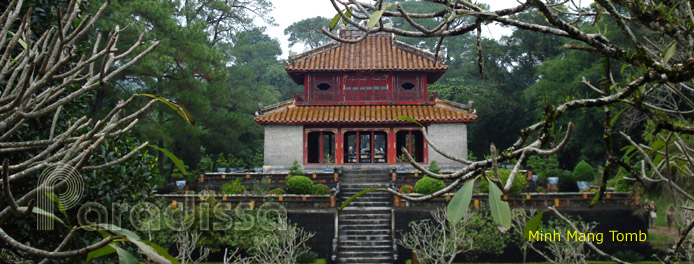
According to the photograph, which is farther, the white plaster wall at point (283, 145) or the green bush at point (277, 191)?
the white plaster wall at point (283, 145)

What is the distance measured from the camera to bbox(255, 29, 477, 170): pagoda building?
15648mm

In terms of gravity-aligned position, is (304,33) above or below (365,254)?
above

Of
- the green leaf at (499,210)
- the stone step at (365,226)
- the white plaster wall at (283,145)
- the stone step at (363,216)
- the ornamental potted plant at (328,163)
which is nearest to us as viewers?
the green leaf at (499,210)

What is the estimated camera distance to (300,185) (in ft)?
42.0

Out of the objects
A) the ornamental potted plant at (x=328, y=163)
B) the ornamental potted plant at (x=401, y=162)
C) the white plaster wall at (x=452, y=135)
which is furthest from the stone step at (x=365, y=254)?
the white plaster wall at (x=452, y=135)

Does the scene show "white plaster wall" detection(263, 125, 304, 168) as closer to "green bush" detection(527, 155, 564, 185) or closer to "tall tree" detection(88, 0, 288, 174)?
"tall tree" detection(88, 0, 288, 174)

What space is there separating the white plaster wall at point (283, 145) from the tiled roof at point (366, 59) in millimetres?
1940

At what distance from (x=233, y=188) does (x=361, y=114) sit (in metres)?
4.77

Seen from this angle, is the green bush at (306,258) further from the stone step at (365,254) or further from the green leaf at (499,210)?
the green leaf at (499,210)

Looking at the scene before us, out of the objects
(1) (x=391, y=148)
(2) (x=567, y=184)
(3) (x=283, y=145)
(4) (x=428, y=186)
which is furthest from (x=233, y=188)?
(2) (x=567, y=184)

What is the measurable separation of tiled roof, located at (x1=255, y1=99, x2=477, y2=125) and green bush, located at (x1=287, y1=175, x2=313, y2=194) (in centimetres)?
300

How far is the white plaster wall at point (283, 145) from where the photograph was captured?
52.1 feet

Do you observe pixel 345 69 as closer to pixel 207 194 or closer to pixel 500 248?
pixel 207 194

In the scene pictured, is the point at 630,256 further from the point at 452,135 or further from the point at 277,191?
the point at 277,191
